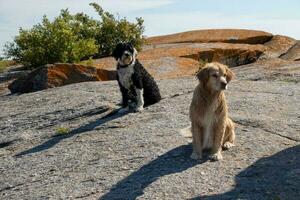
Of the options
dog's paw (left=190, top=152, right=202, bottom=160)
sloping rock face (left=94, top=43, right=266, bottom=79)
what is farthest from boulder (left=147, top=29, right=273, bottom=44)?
dog's paw (left=190, top=152, right=202, bottom=160)

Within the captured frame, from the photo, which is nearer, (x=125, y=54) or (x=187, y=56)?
(x=125, y=54)

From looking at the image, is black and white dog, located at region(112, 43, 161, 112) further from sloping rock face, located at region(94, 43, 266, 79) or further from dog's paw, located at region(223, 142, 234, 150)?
sloping rock face, located at region(94, 43, 266, 79)

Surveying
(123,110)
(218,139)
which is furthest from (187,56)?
(218,139)

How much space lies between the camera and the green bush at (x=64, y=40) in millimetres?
20594

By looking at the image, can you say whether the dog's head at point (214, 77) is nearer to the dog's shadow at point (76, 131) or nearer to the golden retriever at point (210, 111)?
the golden retriever at point (210, 111)

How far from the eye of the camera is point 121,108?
1236 centimetres

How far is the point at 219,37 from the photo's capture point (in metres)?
25.4

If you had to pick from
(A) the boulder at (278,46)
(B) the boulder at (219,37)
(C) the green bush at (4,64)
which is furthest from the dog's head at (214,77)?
(C) the green bush at (4,64)

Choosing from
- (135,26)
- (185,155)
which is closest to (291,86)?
(185,155)

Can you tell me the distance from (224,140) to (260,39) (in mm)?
17003

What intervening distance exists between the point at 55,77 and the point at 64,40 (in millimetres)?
3642

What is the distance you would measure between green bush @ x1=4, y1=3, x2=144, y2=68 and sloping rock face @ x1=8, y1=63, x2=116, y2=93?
11.1 ft

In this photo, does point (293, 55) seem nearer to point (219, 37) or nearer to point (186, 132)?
point (219, 37)

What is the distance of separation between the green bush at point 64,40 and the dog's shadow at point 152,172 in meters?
12.1
